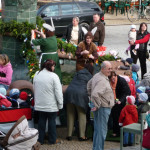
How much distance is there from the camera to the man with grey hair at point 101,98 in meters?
9.51

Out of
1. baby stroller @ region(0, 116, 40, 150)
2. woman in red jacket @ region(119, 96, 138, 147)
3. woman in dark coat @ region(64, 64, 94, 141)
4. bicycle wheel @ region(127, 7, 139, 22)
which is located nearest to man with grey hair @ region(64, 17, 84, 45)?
woman in dark coat @ region(64, 64, 94, 141)

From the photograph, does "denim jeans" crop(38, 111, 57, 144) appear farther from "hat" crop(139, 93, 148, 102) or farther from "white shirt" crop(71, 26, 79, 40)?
"white shirt" crop(71, 26, 79, 40)

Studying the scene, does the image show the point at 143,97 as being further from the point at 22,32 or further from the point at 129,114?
the point at 22,32

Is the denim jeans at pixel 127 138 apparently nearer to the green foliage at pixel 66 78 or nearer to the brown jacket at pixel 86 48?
the brown jacket at pixel 86 48

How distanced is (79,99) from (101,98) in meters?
1.13

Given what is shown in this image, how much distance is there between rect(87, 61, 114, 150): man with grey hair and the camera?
31.2ft

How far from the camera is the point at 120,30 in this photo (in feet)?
89.2

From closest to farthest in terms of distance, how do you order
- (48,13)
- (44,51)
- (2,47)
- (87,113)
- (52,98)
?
(52,98) < (87,113) < (44,51) < (2,47) < (48,13)

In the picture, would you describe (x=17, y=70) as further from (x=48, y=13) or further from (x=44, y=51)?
(x=48, y=13)

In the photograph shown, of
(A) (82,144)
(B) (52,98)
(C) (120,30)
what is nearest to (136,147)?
(A) (82,144)

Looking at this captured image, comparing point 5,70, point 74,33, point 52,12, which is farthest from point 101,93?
point 52,12

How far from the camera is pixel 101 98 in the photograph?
376 inches

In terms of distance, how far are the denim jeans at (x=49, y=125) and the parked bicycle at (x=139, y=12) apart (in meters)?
20.3

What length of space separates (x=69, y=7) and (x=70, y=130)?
13769mm
